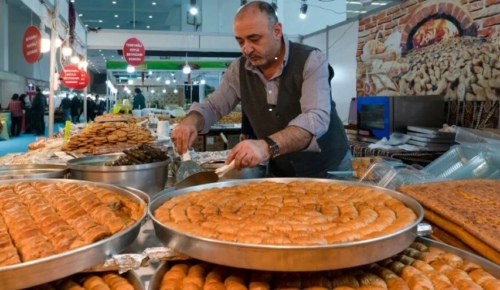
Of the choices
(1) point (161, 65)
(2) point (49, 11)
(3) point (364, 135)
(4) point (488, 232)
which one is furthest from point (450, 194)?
(1) point (161, 65)

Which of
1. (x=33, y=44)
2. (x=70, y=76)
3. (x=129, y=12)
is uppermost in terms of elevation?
(x=129, y=12)

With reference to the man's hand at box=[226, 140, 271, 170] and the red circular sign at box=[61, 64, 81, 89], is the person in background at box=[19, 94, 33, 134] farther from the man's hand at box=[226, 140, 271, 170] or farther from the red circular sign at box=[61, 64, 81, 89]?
the man's hand at box=[226, 140, 271, 170]

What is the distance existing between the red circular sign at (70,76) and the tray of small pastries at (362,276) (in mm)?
6946

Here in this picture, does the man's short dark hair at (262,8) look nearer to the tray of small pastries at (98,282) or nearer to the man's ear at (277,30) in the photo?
the man's ear at (277,30)

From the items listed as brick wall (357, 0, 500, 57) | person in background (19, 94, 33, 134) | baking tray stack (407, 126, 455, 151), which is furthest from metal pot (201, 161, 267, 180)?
person in background (19, 94, 33, 134)

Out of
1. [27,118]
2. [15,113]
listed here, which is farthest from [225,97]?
[27,118]

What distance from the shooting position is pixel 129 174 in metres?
1.64

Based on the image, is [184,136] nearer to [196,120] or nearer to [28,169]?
[196,120]

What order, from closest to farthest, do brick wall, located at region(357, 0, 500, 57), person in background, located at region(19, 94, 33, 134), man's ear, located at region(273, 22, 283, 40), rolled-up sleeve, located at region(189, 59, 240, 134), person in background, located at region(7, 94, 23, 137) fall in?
man's ear, located at region(273, 22, 283, 40) < rolled-up sleeve, located at region(189, 59, 240, 134) < brick wall, located at region(357, 0, 500, 57) < person in background, located at region(7, 94, 23, 137) < person in background, located at region(19, 94, 33, 134)

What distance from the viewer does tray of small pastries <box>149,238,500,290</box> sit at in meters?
0.93

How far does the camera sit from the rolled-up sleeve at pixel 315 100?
180cm

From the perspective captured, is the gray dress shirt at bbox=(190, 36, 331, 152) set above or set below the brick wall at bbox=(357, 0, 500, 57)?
below

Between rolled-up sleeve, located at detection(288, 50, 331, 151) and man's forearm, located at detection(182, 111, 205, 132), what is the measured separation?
0.59 m

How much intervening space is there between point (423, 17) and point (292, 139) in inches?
206
